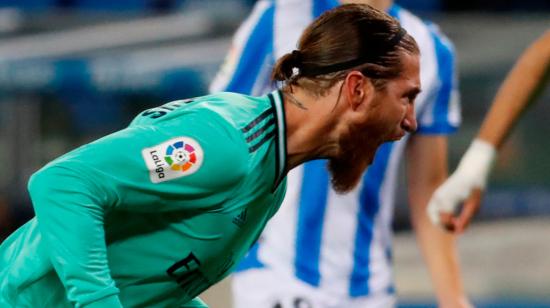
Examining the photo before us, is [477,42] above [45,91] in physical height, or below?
below

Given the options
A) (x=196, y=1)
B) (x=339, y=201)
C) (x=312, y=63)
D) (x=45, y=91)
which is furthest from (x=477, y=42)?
(x=312, y=63)

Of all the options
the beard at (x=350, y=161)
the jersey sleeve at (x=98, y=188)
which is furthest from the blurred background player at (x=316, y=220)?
the jersey sleeve at (x=98, y=188)

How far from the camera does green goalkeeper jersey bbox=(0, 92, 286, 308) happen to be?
238cm

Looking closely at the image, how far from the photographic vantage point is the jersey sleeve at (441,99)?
3.85 meters

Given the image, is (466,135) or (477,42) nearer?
(466,135)

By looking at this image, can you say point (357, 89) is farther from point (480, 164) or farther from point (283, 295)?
point (283, 295)

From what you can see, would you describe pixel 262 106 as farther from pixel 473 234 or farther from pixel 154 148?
pixel 473 234

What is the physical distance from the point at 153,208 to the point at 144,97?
8.31 metres

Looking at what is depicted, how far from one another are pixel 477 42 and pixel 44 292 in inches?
403

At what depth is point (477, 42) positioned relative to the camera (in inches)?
488

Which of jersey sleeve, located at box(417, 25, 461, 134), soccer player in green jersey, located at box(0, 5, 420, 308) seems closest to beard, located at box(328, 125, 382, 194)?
soccer player in green jersey, located at box(0, 5, 420, 308)

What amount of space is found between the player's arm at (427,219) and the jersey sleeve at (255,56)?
524 mm

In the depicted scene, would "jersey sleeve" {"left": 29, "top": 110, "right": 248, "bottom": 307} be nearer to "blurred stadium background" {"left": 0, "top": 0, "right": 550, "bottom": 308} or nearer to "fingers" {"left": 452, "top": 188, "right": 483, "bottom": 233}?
"fingers" {"left": 452, "top": 188, "right": 483, "bottom": 233}

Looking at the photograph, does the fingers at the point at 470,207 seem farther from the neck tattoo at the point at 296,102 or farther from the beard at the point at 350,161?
the neck tattoo at the point at 296,102
